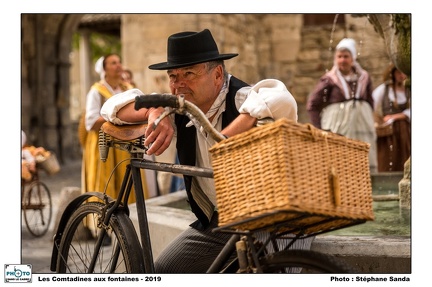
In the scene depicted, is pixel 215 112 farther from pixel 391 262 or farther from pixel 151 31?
pixel 151 31

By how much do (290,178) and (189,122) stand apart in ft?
3.08

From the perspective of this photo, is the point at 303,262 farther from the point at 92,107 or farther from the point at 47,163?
the point at 47,163

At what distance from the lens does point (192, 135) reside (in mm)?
3564

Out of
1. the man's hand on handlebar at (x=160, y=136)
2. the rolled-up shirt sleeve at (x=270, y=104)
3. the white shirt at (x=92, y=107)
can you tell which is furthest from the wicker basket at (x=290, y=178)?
the white shirt at (x=92, y=107)

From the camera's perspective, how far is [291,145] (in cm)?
268

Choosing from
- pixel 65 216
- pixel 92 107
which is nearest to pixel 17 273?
pixel 65 216

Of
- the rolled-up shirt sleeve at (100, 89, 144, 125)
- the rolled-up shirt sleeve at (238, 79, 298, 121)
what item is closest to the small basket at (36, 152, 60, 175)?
the rolled-up shirt sleeve at (100, 89, 144, 125)

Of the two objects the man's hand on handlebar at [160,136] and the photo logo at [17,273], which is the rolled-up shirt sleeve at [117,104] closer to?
the man's hand on handlebar at [160,136]

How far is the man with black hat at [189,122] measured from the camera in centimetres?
343

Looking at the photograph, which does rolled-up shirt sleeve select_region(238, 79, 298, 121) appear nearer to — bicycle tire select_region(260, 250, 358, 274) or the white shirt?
bicycle tire select_region(260, 250, 358, 274)
